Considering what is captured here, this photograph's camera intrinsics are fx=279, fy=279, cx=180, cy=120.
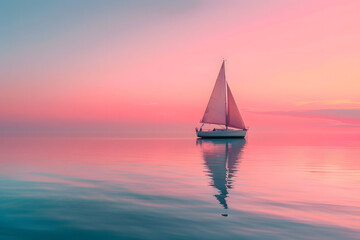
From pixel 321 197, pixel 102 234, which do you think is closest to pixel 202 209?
pixel 102 234

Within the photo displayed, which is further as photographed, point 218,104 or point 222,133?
point 222,133

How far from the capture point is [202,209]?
10.6m

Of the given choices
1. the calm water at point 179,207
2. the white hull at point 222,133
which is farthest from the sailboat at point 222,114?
the calm water at point 179,207

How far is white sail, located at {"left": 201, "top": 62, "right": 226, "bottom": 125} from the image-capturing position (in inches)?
2936

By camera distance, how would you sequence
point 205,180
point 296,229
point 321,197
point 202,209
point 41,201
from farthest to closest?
point 205,180 → point 321,197 → point 41,201 → point 202,209 → point 296,229

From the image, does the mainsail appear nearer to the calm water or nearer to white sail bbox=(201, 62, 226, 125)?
white sail bbox=(201, 62, 226, 125)

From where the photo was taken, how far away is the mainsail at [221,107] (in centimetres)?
7462

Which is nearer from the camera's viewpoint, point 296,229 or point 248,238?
point 248,238

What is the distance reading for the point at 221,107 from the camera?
75312mm

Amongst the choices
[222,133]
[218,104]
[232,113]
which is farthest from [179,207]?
[232,113]

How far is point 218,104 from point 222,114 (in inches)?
119

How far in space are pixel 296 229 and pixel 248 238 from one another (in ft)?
5.94

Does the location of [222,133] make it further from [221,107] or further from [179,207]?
[179,207]

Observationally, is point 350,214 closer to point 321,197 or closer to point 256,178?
point 321,197
